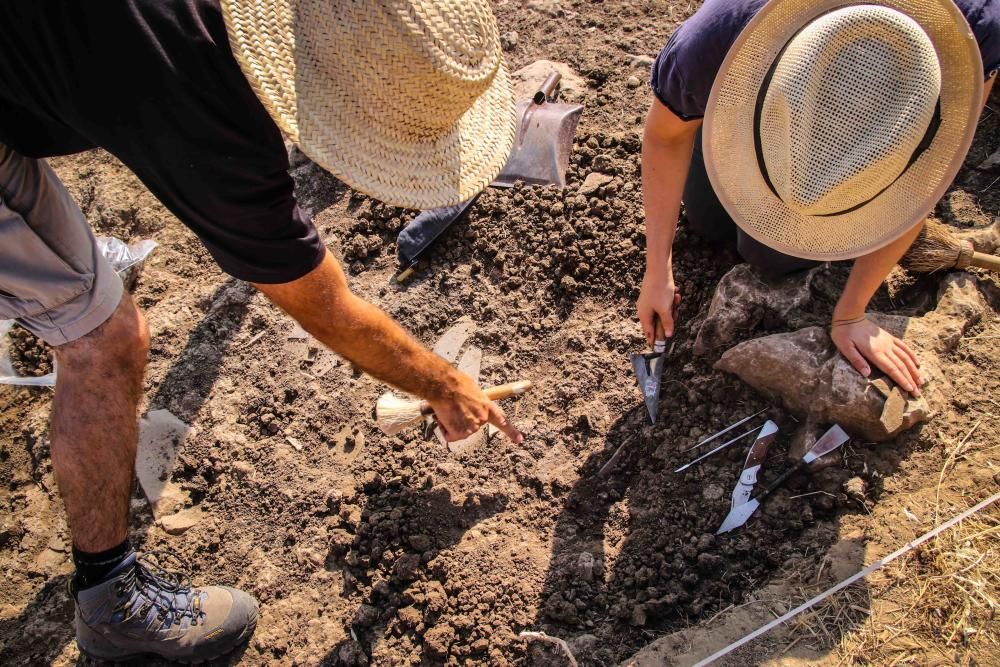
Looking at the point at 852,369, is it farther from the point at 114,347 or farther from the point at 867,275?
the point at 114,347

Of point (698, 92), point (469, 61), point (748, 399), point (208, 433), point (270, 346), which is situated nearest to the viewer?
point (469, 61)

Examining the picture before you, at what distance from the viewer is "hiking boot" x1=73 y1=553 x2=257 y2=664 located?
2258 millimetres

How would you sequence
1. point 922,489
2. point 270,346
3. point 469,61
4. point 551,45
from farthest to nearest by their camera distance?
point 551,45, point 270,346, point 922,489, point 469,61

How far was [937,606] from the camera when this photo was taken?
1.96 metres

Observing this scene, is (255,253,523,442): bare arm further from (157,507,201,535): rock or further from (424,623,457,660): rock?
(157,507,201,535): rock

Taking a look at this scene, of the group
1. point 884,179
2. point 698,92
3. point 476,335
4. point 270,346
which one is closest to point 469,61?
point 698,92

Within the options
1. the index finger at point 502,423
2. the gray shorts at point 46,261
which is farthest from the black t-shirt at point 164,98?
the index finger at point 502,423

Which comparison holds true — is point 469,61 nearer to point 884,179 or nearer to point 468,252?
point 884,179

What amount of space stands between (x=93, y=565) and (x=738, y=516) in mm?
2132

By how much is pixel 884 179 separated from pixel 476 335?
172cm

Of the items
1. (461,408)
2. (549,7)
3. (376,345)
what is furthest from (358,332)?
(549,7)

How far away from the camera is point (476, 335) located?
302cm

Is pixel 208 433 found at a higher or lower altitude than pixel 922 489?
lower

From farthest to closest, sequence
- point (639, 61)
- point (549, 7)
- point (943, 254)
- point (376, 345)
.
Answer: point (549, 7)
point (639, 61)
point (943, 254)
point (376, 345)
